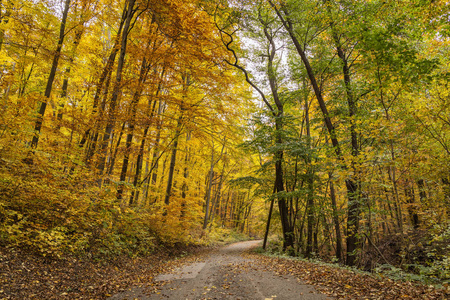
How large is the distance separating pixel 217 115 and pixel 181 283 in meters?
7.83

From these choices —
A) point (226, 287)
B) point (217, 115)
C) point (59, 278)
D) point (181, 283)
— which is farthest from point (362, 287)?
point (217, 115)

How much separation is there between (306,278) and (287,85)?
1104 centimetres

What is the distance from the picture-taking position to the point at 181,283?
629cm

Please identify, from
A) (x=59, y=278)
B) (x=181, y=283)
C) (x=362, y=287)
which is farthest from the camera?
(x=181, y=283)

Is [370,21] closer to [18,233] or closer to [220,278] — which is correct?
[220,278]

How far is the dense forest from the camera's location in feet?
20.4

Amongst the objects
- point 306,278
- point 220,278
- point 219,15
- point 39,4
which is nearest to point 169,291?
point 220,278

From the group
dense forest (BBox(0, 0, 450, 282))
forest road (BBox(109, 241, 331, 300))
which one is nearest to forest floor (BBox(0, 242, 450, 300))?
forest road (BBox(109, 241, 331, 300))

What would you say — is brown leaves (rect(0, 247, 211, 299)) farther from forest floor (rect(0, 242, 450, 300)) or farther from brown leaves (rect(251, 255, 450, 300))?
brown leaves (rect(251, 255, 450, 300))

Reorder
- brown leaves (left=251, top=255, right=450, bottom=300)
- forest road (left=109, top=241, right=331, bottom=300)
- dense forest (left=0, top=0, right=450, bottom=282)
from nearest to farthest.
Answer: brown leaves (left=251, top=255, right=450, bottom=300), forest road (left=109, top=241, right=331, bottom=300), dense forest (left=0, top=0, right=450, bottom=282)

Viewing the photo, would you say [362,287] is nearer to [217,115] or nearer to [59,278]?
[59,278]

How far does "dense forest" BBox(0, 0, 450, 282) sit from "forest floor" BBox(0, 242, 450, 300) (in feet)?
1.95

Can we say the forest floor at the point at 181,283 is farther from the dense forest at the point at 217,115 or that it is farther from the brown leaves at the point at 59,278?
the dense forest at the point at 217,115

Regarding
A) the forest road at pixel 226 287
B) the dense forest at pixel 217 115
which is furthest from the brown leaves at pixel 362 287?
the dense forest at pixel 217 115
